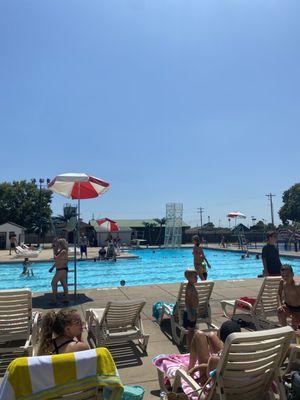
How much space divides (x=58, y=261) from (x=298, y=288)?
5529 millimetres

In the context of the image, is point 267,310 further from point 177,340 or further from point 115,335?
point 115,335

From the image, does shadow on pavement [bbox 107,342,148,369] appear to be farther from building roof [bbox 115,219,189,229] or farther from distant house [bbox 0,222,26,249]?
building roof [bbox 115,219,189,229]

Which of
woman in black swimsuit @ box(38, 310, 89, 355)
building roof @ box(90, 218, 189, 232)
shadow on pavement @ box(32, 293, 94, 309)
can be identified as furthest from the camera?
building roof @ box(90, 218, 189, 232)

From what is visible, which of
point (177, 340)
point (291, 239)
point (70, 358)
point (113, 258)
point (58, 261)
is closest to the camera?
point (70, 358)

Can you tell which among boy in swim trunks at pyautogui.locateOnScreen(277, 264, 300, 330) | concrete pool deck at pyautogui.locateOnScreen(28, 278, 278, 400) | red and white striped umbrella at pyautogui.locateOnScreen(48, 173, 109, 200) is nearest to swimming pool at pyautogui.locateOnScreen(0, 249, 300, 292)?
concrete pool deck at pyautogui.locateOnScreen(28, 278, 278, 400)

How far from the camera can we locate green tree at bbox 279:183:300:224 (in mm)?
73812

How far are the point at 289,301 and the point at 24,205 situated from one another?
46283mm

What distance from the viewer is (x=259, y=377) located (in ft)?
10.2

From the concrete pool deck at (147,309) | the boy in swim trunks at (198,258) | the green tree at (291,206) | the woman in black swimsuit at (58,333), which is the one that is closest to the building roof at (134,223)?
the green tree at (291,206)

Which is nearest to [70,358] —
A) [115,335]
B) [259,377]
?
[259,377]

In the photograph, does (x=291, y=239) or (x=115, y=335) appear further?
(x=291, y=239)

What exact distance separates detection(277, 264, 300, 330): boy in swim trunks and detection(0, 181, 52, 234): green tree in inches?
1801

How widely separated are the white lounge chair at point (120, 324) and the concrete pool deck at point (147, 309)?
0.73 feet

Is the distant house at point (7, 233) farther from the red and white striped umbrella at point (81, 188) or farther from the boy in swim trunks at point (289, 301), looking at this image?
the boy in swim trunks at point (289, 301)
